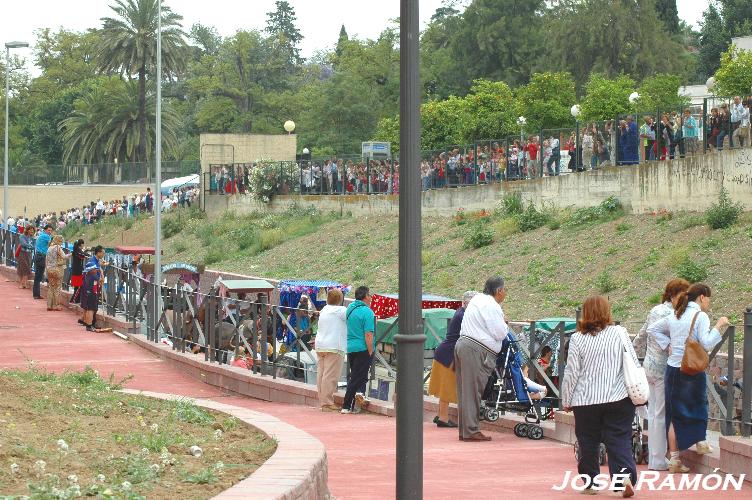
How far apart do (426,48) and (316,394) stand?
79558 millimetres

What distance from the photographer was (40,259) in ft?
104

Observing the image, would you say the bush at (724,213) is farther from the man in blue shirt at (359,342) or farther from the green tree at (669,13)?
the green tree at (669,13)

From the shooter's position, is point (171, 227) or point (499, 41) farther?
point (499, 41)

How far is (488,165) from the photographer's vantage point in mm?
42219

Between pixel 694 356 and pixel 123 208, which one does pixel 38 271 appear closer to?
pixel 694 356

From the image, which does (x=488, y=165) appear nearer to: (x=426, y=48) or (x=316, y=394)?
(x=316, y=394)

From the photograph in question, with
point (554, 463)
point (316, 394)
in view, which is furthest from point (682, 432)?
point (316, 394)

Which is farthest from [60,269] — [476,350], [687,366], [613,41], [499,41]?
[499,41]

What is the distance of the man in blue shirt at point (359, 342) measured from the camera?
612 inches

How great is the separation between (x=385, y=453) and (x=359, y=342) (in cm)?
371

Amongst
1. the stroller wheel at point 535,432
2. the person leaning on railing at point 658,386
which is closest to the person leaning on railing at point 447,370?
the stroller wheel at point 535,432

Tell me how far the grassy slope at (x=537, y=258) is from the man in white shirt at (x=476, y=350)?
13.2 meters

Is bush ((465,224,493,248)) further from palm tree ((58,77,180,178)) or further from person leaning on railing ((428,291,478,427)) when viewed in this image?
palm tree ((58,77,180,178))

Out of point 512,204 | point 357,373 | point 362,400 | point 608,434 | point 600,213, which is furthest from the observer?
point 512,204
